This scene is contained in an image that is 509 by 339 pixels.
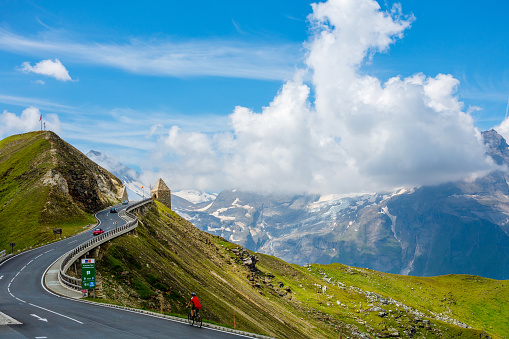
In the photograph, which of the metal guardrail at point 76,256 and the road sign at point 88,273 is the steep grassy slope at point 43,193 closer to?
the metal guardrail at point 76,256

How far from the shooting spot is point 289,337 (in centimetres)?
7044

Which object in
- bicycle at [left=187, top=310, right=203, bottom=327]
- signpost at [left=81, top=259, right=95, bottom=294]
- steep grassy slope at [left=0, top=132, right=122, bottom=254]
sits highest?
steep grassy slope at [left=0, top=132, right=122, bottom=254]

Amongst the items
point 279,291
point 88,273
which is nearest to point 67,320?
point 88,273

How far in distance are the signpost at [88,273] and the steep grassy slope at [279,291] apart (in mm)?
2895

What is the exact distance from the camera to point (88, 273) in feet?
134

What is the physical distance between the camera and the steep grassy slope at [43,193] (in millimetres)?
86188

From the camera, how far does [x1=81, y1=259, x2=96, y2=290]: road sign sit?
40500 millimetres

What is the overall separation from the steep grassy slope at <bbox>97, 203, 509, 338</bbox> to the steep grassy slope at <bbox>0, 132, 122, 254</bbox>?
17.5 m

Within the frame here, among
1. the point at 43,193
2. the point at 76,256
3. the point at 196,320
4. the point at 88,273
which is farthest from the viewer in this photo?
the point at 43,193

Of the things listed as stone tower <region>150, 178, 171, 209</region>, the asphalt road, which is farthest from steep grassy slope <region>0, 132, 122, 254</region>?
the asphalt road

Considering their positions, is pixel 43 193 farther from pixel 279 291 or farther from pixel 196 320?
pixel 196 320

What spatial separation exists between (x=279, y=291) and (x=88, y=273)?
286ft

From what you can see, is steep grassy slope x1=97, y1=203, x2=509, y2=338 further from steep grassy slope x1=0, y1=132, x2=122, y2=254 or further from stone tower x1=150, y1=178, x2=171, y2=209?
stone tower x1=150, y1=178, x2=171, y2=209

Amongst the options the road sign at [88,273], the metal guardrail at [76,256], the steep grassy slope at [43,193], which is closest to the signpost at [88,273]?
the road sign at [88,273]
